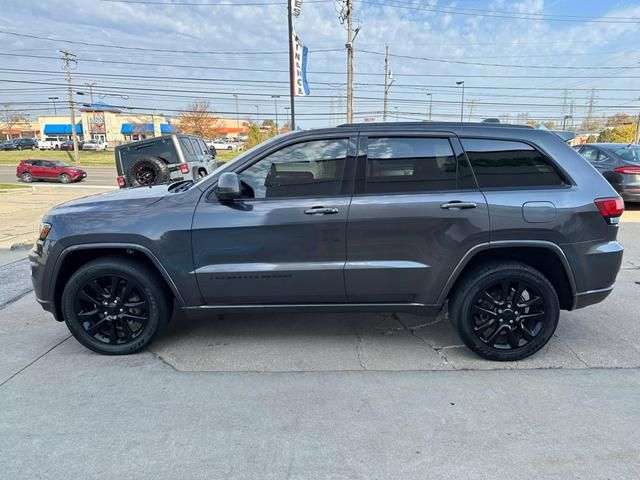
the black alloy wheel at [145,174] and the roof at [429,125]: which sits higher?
the roof at [429,125]

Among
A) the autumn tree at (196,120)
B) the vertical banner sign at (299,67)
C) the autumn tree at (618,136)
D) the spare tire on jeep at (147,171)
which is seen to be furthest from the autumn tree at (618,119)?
the spare tire on jeep at (147,171)

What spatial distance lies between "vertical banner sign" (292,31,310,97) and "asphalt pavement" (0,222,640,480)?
37.0ft

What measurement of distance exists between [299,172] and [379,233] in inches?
30.8

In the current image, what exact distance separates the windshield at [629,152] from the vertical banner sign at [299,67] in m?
9.10

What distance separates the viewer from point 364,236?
3.19 meters

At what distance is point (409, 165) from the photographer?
3260mm

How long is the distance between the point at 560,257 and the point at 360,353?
1720 millimetres

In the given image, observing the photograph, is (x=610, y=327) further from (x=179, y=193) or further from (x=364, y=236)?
(x=179, y=193)

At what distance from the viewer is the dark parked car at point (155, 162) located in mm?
10102

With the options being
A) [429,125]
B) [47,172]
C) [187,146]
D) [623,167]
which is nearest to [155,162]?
[187,146]

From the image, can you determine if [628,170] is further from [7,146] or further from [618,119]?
[618,119]

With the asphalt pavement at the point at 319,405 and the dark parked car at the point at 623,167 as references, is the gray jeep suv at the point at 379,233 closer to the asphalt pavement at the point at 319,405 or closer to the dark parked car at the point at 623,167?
the asphalt pavement at the point at 319,405

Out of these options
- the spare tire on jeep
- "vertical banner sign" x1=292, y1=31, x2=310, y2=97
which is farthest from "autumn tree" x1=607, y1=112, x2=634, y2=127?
the spare tire on jeep

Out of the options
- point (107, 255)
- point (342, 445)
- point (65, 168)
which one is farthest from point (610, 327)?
point (65, 168)
